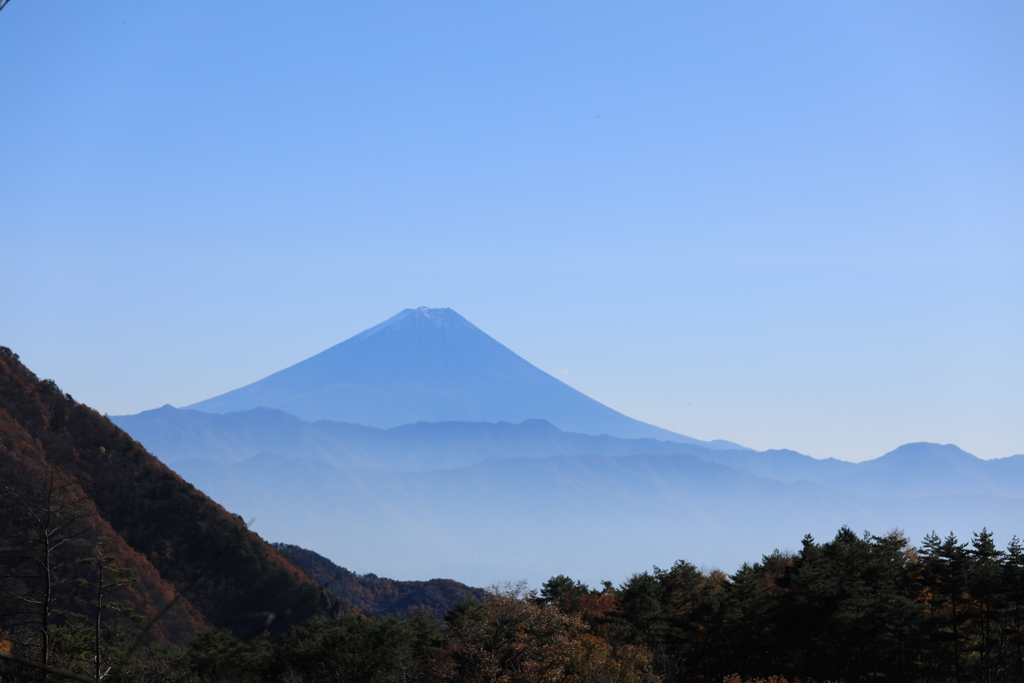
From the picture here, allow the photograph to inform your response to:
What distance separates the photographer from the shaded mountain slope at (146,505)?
94.4 metres

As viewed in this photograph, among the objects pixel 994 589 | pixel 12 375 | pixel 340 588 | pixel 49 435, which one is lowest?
pixel 340 588

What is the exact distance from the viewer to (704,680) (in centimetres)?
5388

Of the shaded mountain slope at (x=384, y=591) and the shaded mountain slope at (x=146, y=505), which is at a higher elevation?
the shaded mountain slope at (x=146, y=505)

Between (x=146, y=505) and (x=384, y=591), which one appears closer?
(x=146, y=505)

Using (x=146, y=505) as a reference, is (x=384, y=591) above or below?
below

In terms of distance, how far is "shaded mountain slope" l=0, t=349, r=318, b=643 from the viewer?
3716 inches

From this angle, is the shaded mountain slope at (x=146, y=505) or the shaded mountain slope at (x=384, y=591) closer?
the shaded mountain slope at (x=146, y=505)

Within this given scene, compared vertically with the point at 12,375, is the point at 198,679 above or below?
below

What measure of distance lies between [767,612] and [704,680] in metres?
6.25

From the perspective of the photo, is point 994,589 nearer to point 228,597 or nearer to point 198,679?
point 198,679

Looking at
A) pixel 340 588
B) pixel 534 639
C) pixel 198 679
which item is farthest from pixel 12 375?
pixel 534 639

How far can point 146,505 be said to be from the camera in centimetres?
10181

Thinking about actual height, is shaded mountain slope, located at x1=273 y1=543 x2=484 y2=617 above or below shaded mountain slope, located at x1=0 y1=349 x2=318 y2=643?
below

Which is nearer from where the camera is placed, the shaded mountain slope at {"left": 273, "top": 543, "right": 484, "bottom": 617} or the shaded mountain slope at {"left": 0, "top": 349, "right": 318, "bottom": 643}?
the shaded mountain slope at {"left": 0, "top": 349, "right": 318, "bottom": 643}
